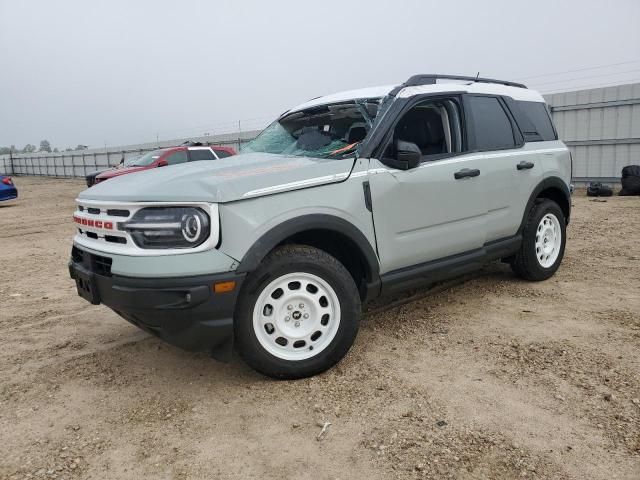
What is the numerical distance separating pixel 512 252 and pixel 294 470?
3.10 metres

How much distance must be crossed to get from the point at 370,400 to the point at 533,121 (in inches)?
134

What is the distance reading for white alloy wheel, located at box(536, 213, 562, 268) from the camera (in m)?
4.93

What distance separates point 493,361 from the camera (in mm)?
3266

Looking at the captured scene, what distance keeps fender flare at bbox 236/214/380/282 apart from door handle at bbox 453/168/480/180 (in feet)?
3.38

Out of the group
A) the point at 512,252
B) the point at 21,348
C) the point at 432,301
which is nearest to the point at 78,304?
the point at 21,348

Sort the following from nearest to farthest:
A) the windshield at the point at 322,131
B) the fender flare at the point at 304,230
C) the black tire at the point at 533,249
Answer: the fender flare at the point at 304,230 < the windshield at the point at 322,131 < the black tire at the point at 533,249

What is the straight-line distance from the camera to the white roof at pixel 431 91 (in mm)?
3804

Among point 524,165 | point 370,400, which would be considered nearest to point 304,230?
point 370,400

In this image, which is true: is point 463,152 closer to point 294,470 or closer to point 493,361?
point 493,361

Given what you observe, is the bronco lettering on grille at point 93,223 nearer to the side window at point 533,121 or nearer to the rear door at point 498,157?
the rear door at point 498,157

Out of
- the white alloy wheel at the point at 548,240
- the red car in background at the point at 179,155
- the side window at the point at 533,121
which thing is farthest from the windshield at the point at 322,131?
the red car in background at the point at 179,155

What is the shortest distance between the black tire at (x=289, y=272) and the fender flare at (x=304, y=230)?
0.10 metres

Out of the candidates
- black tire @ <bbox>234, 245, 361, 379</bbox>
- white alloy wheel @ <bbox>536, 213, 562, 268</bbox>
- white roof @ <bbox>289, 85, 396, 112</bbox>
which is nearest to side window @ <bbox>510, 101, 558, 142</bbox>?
white alloy wheel @ <bbox>536, 213, 562, 268</bbox>

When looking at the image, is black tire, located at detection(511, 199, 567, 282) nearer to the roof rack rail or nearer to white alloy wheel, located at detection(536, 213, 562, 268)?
white alloy wheel, located at detection(536, 213, 562, 268)
